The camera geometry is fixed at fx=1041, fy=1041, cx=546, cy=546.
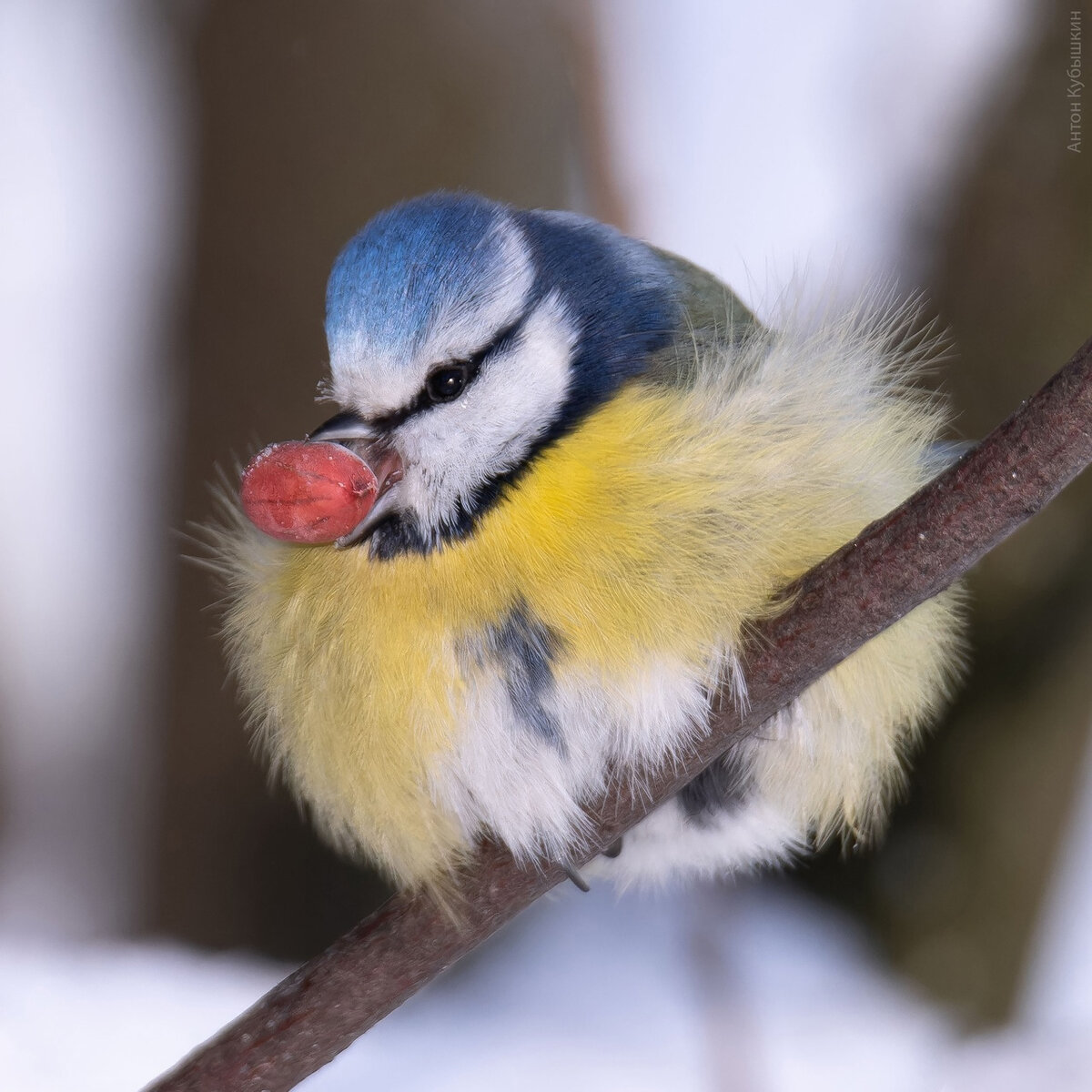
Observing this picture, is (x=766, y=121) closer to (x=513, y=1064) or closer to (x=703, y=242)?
(x=703, y=242)

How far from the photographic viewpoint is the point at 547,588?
618 millimetres

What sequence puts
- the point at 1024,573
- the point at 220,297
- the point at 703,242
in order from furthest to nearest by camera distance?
the point at 703,242, the point at 220,297, the point at 1024,573

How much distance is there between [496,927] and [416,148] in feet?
2.61

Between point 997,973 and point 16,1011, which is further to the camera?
point 16,1011

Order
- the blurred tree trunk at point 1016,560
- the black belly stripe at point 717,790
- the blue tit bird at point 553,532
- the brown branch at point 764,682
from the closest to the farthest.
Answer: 1. the brown branch at point 764,682
2. the blue tit bird at point 553,532
3. the black belly stripe at point 717,790
4. the blurred tree trunk at point 1016,560

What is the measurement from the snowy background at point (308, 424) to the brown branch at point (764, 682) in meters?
0.55

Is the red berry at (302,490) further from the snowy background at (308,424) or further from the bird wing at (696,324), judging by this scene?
the snowy background at (308,424)

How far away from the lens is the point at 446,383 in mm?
674

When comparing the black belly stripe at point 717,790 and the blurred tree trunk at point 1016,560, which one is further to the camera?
the blurred tree trunk at point 1016,560

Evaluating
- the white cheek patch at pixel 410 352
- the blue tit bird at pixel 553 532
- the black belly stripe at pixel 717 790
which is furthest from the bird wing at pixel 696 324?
the black belly stripe at pixel 717 790

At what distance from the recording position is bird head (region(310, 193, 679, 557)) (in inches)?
25.9

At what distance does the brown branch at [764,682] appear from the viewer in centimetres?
51

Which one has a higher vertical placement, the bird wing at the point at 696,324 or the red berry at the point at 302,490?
the bird wing at the point at 696,324

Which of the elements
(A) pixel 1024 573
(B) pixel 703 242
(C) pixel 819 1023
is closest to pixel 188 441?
(B) pixel 703 242
